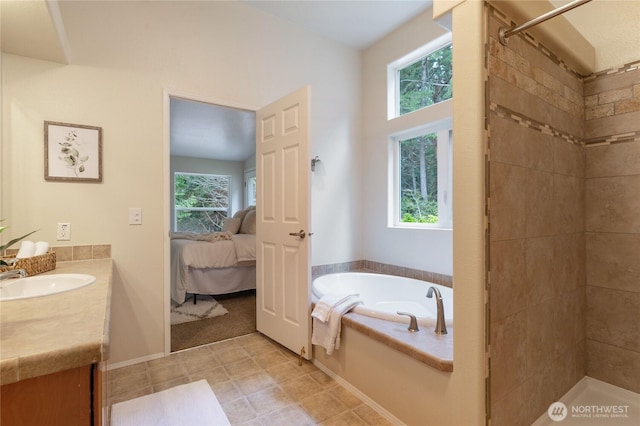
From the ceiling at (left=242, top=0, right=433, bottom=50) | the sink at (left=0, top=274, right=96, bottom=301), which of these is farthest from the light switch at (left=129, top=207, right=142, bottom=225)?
the ceiling at (left=242, top=0, right=433, bottom=50)

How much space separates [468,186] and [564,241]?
3.08ft

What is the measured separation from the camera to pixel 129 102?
2203mm

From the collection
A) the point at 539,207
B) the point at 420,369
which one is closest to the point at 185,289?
the point at 420,369

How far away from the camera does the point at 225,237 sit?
13.0ft

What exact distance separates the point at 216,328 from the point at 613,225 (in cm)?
313

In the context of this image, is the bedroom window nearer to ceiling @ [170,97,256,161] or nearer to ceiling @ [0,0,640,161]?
ceiling @ [170,97,256,161]

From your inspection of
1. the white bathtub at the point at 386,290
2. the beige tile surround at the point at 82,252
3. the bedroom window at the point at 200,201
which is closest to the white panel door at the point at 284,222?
the white bathtub at the point at 386,290

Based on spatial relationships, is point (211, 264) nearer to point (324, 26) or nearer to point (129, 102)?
point (129, 102)

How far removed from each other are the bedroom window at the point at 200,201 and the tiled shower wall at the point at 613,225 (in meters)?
6.64

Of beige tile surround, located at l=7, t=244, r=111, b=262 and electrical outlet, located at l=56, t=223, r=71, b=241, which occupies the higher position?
electrical outlet, located at l=56, t=223, r=71, b=241

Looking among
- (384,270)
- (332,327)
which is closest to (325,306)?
(332,327)

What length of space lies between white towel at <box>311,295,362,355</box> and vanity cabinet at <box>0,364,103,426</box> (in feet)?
4.55

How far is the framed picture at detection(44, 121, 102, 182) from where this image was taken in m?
1.95

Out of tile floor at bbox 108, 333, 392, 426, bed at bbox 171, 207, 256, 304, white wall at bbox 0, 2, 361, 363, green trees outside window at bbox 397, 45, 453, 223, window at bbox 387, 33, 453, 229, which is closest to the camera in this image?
tile floor at bbox 108, 333, 392, 426
